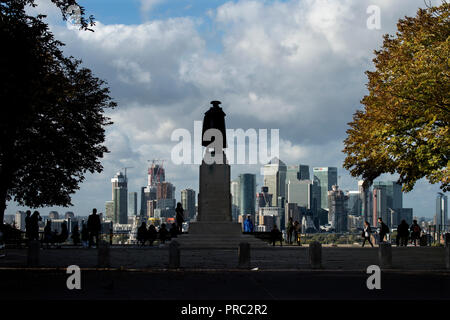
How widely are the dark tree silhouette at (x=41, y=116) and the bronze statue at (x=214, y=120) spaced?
5923 mm

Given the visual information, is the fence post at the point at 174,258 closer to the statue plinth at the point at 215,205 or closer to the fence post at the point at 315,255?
the fence post at the point at 315,255

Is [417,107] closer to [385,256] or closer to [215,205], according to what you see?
[385,256]

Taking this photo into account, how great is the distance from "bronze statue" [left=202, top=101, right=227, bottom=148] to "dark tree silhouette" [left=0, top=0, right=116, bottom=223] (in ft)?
19.4

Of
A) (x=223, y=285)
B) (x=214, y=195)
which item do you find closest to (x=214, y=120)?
(x=214, y=195)

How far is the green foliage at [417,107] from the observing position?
84.4 ft

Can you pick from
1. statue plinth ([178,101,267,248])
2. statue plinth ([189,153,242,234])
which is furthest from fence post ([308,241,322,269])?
statue plinth ([189,153,242,234])

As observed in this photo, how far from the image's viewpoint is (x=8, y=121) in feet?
60.5

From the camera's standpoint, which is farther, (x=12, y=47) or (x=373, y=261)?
(x=373, y=261)

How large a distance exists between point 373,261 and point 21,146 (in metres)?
18.6

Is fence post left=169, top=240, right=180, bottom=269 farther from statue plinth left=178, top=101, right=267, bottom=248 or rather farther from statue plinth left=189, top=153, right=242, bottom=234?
statue plinth left=189, top=153, right=242, bottom=234

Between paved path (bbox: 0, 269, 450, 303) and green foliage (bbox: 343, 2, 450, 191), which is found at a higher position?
green foliage (bbox: 343, 2, 450, 191)

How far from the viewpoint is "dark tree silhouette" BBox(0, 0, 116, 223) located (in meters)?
18.0
